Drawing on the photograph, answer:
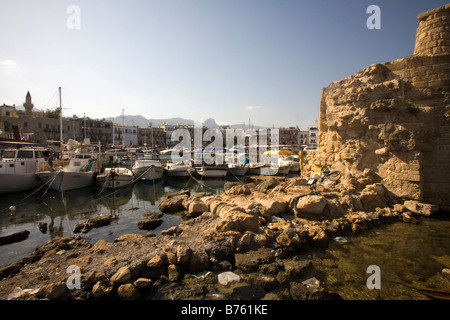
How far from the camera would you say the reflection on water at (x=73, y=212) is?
28.6 feet

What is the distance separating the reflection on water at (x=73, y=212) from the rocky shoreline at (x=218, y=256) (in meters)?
0.97

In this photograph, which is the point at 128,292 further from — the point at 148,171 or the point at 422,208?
the point at 148,171

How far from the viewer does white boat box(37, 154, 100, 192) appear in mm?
16547

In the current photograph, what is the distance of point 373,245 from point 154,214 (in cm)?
868

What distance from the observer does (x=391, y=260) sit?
5887mm

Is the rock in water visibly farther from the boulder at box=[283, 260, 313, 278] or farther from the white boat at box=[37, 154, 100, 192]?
the white boat at box=[37, 154, 100, 192]

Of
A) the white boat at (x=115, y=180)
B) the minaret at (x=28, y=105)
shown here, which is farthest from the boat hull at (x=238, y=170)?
the minaret at (x=28, y=105)

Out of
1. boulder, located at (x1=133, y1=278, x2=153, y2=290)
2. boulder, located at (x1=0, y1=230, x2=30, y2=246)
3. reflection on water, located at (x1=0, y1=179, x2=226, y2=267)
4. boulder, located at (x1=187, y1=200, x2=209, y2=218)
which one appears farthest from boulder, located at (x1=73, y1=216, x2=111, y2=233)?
boulder, located at (x1=133, y1=278, x2=153, y2=290)

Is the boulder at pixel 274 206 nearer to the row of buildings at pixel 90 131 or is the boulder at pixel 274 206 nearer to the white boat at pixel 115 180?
the white boat at pixel 115 180

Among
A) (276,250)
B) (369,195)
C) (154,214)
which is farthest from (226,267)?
(369,195)

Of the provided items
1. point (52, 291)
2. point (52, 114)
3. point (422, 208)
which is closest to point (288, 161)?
point (422, 208)

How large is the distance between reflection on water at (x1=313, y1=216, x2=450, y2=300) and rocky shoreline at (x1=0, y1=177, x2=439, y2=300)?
1.38ft
